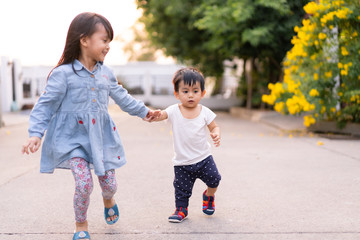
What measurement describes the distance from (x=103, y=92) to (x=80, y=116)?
265 millimetres

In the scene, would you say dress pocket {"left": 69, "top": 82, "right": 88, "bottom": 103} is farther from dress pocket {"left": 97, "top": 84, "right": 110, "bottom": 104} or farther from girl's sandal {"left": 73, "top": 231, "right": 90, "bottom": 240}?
girl's sandal {"left": 73, "top": 231, "right": 90, "bottom": 240}

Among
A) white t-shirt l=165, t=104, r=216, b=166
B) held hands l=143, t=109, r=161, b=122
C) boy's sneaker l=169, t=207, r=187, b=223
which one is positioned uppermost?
held hands l=143, t=109, r=161, b=122

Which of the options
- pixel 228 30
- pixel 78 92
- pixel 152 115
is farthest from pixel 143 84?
pixel 78 92

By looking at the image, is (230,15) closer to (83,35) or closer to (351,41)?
(351,41)

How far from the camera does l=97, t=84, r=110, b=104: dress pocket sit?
307cm

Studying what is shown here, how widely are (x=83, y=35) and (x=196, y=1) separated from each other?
1233 cm

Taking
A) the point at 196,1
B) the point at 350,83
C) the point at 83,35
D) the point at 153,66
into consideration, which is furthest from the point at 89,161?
the point at 153,66

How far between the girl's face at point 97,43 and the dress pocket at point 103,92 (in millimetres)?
214

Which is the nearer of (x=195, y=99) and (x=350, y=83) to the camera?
(x=195, y=99)

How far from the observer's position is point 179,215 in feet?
11.2

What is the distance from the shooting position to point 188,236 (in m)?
3.08

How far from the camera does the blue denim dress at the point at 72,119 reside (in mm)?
2932

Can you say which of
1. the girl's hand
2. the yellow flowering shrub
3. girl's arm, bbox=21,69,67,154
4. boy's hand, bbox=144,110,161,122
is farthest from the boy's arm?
the yellow flowering shrub

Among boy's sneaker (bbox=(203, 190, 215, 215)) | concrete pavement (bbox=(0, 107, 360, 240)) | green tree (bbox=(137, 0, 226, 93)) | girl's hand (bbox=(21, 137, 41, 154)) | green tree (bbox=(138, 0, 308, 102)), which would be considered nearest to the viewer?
girl's hand (bbox=(21, 137, 41, 154))
